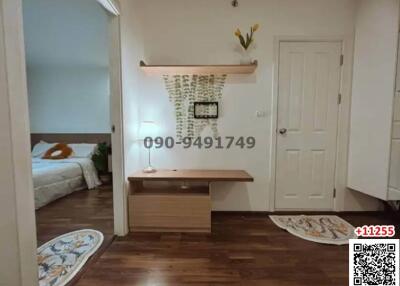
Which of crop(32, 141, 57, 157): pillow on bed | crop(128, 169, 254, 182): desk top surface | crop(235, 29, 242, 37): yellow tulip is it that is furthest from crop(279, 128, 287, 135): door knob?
crop(32, 141, 57, 157): pillow on bed

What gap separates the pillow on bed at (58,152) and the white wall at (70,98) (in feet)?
1.82

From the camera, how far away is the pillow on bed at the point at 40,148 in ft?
15.0

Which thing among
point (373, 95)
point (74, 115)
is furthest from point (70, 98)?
point (373, 95)

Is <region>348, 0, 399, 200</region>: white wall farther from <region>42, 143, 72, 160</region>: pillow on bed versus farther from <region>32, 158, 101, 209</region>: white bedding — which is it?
<region>42, 143, 72, 160</region>: pillow on bed

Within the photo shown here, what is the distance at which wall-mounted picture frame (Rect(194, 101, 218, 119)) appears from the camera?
3031 millimetres

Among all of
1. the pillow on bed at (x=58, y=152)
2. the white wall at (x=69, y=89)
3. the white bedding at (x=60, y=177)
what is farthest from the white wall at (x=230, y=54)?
the pillow on bed at (x=58, y=152)

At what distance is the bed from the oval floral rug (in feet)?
4.06

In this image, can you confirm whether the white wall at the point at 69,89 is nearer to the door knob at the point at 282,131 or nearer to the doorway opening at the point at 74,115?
the doorway opening at the point at 74,115

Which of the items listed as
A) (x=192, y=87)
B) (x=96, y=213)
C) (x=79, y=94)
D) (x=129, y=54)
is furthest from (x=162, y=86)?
(x=79, y=94)

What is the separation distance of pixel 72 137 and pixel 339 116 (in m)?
4.73

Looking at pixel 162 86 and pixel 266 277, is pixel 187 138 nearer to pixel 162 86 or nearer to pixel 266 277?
pixel 162 86

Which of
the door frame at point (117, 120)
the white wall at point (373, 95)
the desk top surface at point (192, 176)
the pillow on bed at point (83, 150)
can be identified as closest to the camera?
the door frame at point (117, 120)

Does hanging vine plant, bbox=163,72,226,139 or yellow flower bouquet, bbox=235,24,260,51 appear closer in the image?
yellow flower bouquet, bbox=235,24,260,51

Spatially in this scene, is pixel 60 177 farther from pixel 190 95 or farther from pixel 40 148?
pixel 190 95
